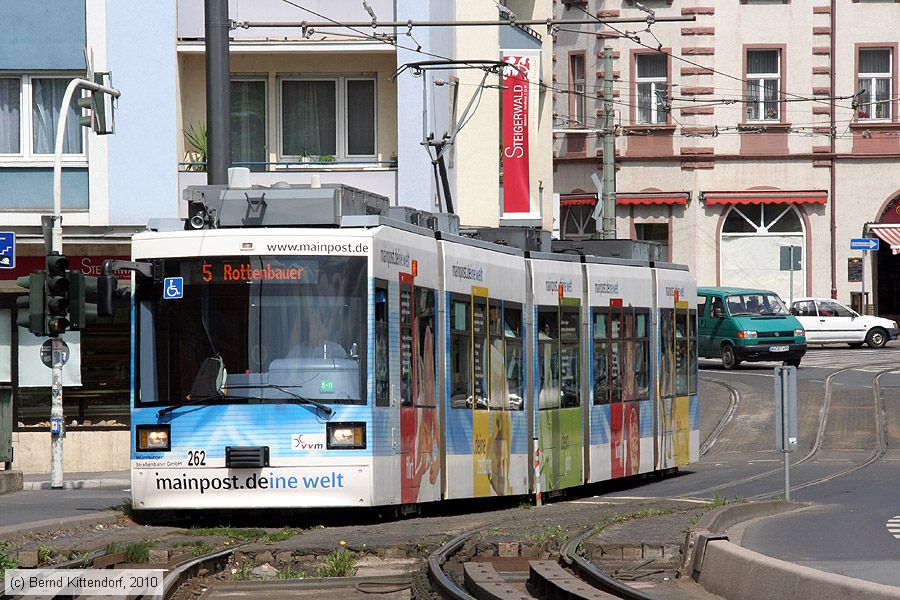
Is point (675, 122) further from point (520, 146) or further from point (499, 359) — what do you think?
point (499, 359)

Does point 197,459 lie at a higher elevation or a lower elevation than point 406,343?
lower

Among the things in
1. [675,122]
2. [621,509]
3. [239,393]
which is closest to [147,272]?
[239,393]

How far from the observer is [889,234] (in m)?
52.8

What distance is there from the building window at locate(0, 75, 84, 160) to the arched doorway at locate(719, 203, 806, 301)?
1232 inches

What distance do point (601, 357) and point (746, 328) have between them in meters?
21.0

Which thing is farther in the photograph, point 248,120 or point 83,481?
point 248,120

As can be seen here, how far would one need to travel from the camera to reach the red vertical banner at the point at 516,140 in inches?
1350

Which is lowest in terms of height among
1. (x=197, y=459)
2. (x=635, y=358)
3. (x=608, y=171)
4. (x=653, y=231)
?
(x=197, y=459)

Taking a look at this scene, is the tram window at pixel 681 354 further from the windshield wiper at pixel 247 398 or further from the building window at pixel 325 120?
the windshield wiper at pixel 247 398

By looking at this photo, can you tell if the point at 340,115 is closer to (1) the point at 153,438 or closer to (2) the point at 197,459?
(1) the point at 153,438

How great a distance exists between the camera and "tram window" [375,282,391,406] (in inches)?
581

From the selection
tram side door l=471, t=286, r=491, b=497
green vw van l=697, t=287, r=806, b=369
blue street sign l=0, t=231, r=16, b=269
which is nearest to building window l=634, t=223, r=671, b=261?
green vw van l=697, t=287, r=806, b=369

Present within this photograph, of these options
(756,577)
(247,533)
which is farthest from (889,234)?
(756,577)

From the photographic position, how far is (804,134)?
5344cm
